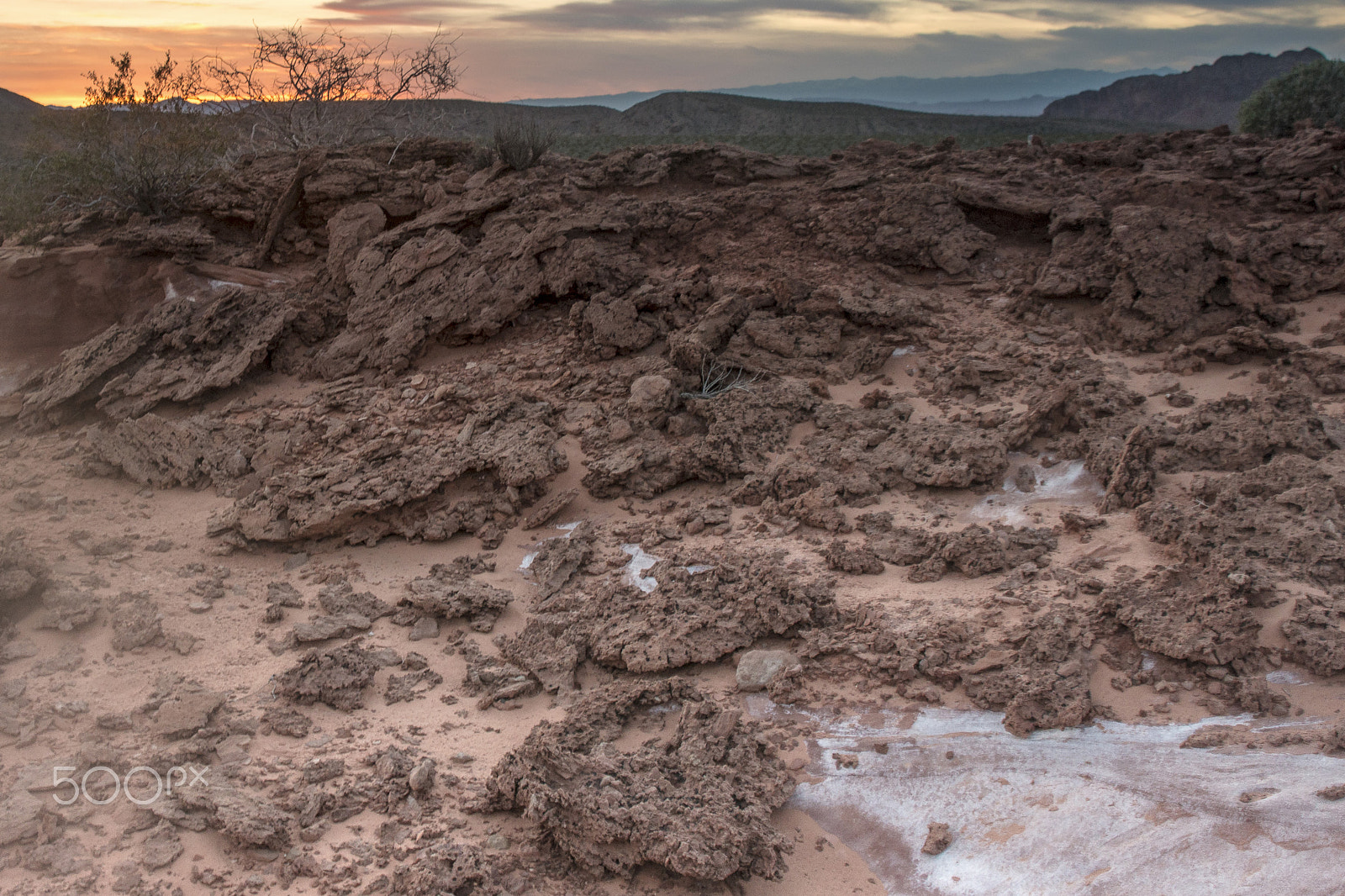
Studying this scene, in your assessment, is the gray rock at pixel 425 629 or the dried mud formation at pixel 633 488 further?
the gray rock at pixel 425 629

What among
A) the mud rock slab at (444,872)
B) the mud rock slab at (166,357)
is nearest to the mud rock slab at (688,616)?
the mud rock slab at (444,872)

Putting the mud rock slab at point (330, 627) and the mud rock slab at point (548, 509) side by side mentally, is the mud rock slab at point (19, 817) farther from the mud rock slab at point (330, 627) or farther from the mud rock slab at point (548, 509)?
the mud rock slab at point (548, 509)

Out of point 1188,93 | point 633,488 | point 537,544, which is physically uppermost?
point 1188,93

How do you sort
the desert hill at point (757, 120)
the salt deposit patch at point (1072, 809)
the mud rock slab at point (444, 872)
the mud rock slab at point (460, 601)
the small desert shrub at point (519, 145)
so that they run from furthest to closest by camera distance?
1. the desert hill at point (757, 120)
2. the small desert shrub at point (519, 145)
3. the mud rock slab at point (460, 601)
4. the mud rock slab at point (444, 872)
5. the salt deposit patch at point (1072, 809)

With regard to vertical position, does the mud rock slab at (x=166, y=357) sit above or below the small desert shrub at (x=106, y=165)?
below

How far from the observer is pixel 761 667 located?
4.06 metres

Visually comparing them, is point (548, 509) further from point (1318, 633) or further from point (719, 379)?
point (1318, 633)

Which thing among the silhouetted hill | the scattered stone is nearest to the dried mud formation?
the scattered stone

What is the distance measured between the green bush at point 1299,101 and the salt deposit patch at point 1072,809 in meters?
15.0

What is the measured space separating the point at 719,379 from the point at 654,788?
343cm

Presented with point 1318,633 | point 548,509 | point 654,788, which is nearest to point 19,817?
point 654,788

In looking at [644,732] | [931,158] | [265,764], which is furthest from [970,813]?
[931,158]

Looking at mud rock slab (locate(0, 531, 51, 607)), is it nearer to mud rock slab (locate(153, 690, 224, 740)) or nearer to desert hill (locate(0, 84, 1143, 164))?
mud rock slab (locate(153, 690, 224, 740))

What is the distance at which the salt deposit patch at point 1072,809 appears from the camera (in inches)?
110
